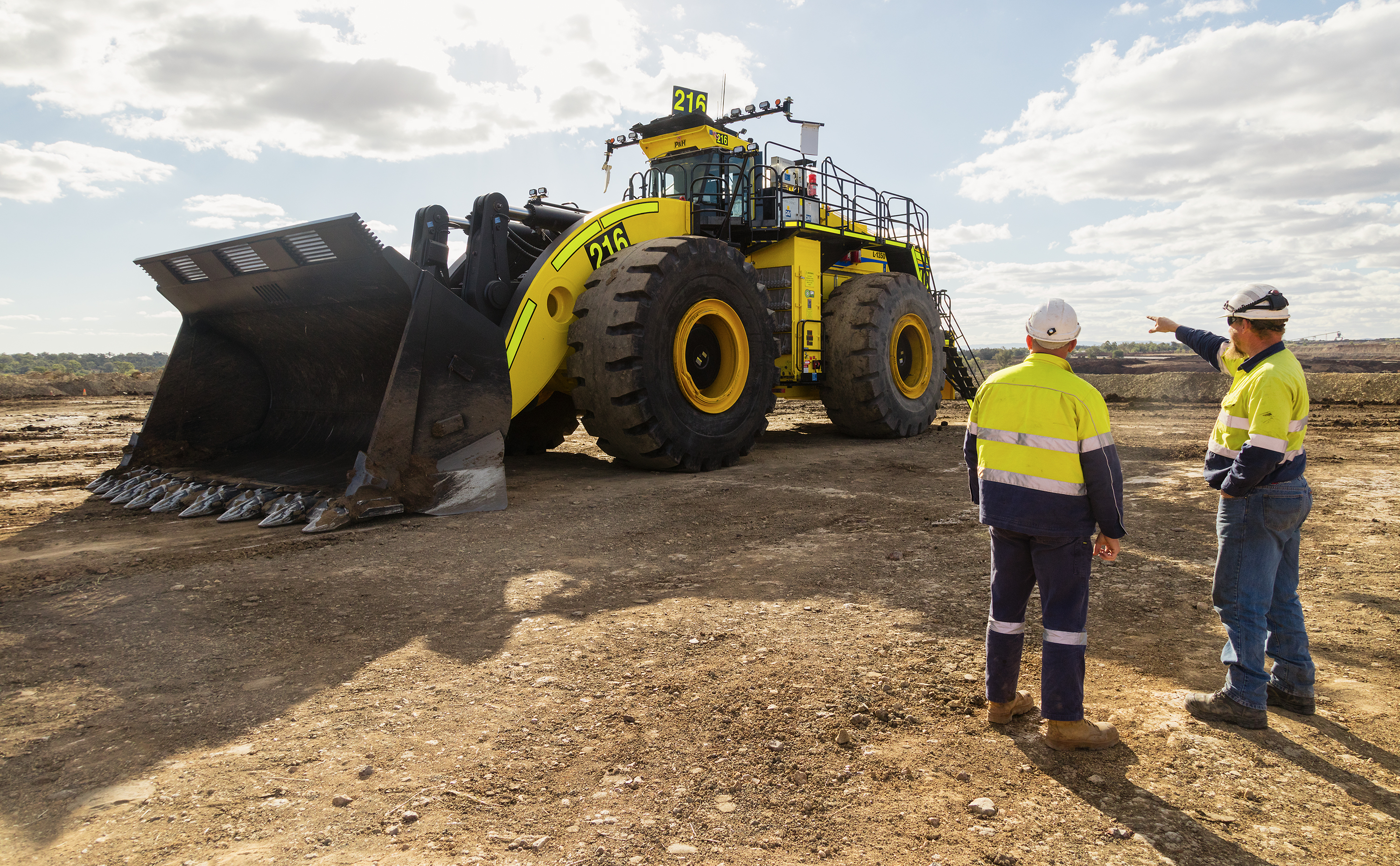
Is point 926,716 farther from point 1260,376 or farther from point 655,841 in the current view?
point 1260,376

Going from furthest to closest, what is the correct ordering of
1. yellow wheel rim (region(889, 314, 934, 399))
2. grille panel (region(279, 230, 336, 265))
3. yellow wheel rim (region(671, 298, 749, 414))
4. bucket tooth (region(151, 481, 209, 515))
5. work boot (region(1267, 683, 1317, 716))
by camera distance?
1. yellow wheel rim (region(889, 314, 934, 399))
2. yellow wheel rim (region(671, 298, 749, 414))
3. bucket tooth (region(151, 481, 209, 515))
4. grille panel (region(279, 230, 336, 265))
5. work boot (region(1267, 683, 1317, 716))

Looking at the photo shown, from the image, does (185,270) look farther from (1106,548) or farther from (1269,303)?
(1269,303)

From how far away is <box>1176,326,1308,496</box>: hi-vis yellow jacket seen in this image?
113 inches

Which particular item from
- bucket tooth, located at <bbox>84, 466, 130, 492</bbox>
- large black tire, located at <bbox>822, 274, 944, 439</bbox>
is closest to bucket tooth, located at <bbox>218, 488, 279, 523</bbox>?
bucket tooth, located at <bbox>84, 466, 130, 492</bbox>

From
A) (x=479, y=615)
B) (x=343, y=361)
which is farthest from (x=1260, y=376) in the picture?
(x=343, y=361)

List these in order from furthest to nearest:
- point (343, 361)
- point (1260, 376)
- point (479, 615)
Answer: point (343, 361) < point (479, 615) < point (1260, 376)

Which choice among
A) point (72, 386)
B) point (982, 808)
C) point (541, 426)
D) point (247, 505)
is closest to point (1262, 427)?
point (982, 808)

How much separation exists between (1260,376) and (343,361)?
21.5 feet

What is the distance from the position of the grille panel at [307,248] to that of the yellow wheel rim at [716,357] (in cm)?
322

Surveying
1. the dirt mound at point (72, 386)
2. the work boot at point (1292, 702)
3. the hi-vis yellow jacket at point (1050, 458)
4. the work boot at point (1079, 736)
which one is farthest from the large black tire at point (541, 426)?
the dirt mound at point (72, 386)

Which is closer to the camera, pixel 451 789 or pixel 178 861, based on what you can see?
pixel 178 861

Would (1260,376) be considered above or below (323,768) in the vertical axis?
above

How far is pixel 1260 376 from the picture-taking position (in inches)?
116

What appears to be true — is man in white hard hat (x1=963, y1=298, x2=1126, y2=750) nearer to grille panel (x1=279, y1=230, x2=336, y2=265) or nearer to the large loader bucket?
the large loader bucket
